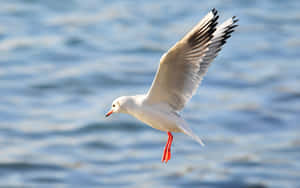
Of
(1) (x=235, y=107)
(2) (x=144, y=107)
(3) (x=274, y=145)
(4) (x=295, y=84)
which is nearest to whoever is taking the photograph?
(2) (x=144, y=107)

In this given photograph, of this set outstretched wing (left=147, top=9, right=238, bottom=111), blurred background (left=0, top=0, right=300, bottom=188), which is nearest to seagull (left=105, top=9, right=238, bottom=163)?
outstretched wing (left=147, top=9, right=238, bottom=111)

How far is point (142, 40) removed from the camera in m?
38.8

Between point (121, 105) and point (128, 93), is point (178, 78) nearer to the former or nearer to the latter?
point (121, 105)

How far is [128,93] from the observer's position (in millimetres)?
31984

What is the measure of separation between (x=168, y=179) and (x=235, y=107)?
6621 millimetres

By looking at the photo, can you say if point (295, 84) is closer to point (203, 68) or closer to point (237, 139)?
point (237, 139)

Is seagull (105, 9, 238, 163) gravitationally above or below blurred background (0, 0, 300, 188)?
below

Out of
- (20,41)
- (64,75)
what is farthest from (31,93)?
(20,41)

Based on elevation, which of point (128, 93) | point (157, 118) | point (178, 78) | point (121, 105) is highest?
point (128, 93)

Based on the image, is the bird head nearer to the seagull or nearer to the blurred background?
the seagull

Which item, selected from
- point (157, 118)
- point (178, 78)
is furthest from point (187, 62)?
point (157, 118)

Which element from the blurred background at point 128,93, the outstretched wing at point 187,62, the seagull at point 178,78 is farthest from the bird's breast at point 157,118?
the blurred background at point 128,93

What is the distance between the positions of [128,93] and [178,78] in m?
23.4

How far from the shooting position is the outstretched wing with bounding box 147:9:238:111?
8.14m
